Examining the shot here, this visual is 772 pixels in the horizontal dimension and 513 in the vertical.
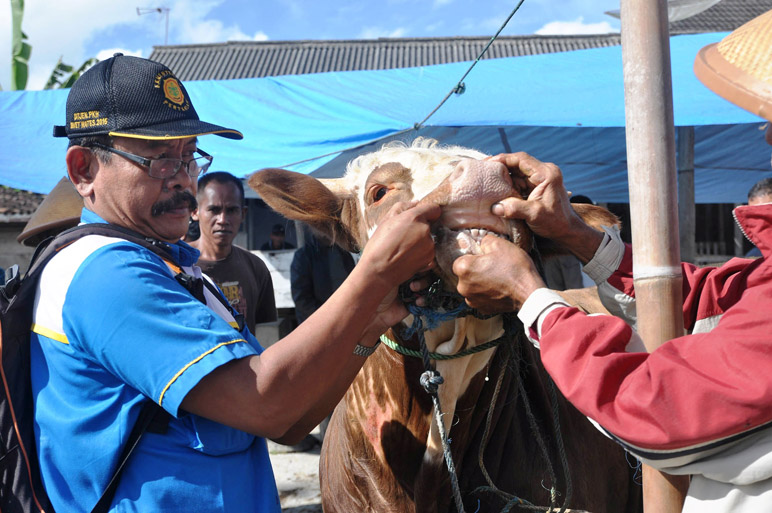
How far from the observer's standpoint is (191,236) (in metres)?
5.95

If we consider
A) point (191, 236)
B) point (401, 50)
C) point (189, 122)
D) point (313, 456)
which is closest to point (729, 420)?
point (189, 122)

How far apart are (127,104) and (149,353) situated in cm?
69

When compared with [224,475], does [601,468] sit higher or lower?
lower

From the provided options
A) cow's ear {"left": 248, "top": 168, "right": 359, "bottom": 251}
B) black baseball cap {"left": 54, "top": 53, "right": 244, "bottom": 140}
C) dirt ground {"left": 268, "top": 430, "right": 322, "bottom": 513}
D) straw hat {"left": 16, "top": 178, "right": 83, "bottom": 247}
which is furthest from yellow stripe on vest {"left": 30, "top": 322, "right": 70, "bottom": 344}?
dirt ground {"left": 268, "top": 430, "right": 322, "bottom": 513}

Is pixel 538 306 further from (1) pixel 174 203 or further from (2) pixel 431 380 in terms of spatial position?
(1) pixel 174 203

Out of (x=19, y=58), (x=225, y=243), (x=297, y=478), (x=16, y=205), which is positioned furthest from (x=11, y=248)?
(x=225, y=243)

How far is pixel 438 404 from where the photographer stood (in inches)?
84.1

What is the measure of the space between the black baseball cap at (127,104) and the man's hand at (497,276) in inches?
33.1

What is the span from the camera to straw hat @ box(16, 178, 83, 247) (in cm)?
342

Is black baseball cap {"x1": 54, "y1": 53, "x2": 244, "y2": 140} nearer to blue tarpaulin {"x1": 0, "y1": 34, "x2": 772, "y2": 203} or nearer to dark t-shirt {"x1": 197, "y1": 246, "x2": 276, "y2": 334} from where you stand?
dark t-shirt {"x1": 197, "y1": 246, "x2": 276, "y2": 334}

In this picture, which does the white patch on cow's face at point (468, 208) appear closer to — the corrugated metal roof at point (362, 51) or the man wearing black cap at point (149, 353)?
the man wearing black cap at point (149, 353)

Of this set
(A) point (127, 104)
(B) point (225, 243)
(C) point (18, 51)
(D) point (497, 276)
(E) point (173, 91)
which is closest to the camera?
(D) point (497, 276)

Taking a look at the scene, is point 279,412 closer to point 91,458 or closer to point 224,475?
point 224,475

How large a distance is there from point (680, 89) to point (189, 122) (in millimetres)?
5232
